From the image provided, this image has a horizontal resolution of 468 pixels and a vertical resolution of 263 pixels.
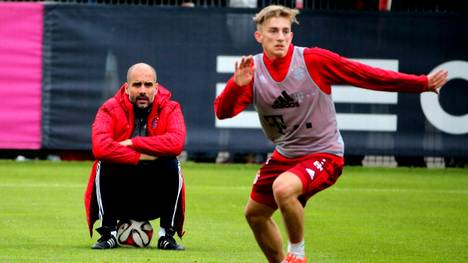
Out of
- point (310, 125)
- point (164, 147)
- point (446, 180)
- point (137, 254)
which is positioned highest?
point (310, 125)

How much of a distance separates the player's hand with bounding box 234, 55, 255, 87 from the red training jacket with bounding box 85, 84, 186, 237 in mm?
2473

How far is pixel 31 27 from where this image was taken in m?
21.2

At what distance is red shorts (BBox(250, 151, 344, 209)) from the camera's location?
9312 mm

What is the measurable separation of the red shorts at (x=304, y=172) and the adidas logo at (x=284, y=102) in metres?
0.41

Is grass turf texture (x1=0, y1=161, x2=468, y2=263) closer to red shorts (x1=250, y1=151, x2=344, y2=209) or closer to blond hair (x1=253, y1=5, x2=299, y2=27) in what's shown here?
red shorts (x1=250, y1=151, x2=344, y2=209)

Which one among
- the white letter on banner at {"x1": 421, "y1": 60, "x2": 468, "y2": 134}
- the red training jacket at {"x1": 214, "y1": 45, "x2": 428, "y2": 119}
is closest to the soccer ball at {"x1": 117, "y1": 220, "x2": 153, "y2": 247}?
the red training jacket at {"x1": 214, "y1": 45, "x2": 428, "y2": 119}

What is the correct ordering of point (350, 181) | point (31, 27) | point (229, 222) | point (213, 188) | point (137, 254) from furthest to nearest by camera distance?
point (31, 27), point (350, 181), point (213, 188), point (229, 222), point (137, 254)

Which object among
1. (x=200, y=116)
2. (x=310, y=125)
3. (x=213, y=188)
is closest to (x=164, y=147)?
(x=310, y=125)

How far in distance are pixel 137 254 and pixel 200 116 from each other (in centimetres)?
1045

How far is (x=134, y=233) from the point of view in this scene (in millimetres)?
11680

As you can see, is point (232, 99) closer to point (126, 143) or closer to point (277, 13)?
point (277, 13)

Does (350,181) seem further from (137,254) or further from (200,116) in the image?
(137,254)

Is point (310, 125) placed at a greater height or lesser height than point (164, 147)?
greater

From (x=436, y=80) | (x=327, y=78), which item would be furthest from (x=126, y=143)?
Answer: (x=436, y=80)
